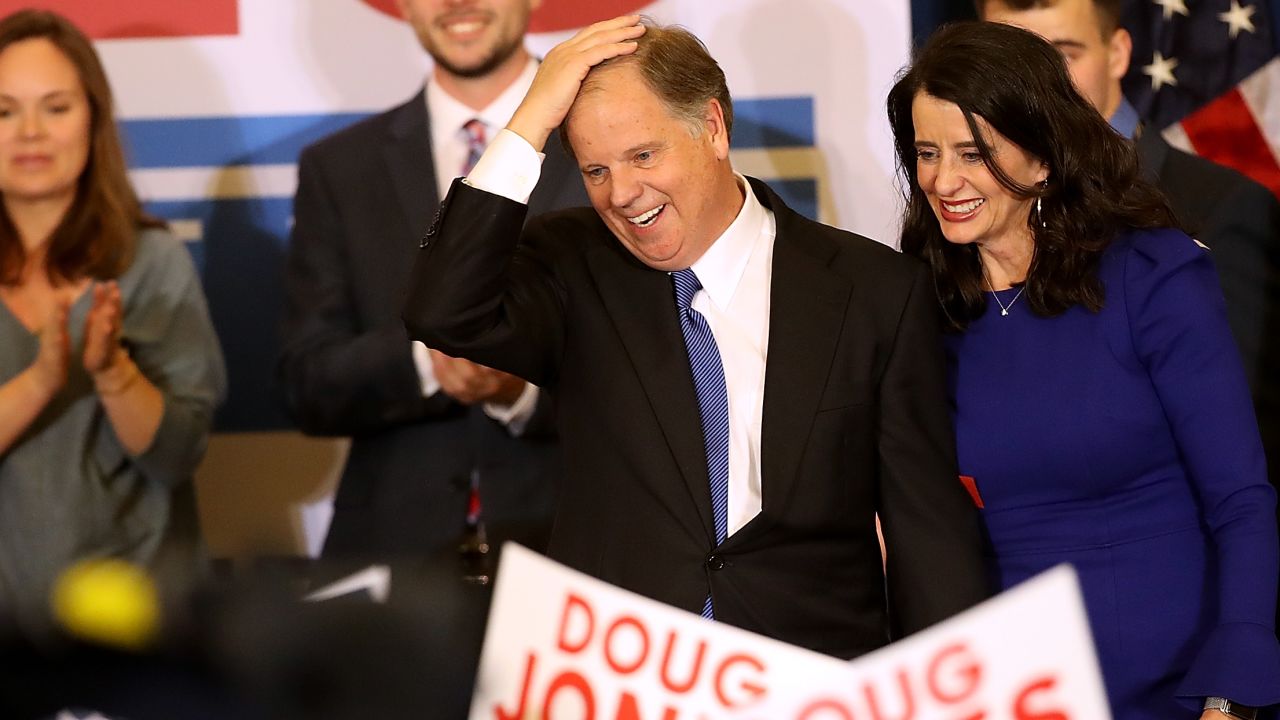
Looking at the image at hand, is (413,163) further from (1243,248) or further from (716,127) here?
(1243,248)

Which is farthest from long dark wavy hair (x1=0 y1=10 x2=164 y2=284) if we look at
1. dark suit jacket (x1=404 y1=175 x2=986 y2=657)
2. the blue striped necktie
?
the blue striped necktie

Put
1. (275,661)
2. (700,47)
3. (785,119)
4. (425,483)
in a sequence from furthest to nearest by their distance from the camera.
Answer: (785,119), (425,483), (700,47), (275,661)

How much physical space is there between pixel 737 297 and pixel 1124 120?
160cm

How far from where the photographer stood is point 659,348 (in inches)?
88.9

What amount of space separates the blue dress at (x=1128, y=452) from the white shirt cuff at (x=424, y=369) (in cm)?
131

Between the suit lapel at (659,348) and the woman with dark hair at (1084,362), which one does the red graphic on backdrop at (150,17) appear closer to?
the suit lapel at (659,348)

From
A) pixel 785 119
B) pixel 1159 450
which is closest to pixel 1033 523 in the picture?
pixel 1159 450

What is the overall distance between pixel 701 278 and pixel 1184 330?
68 cm

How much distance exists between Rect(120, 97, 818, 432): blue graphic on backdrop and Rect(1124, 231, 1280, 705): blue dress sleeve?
5.40 feet

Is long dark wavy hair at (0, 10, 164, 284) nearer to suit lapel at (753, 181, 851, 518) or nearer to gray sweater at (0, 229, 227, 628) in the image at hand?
gray sweater at (0, 229, 227, 628)

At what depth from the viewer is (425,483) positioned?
11.2 ft

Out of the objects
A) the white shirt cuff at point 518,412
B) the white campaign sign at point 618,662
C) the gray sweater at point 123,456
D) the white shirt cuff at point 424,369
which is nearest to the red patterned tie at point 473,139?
the white shirt cuff at point 424,369

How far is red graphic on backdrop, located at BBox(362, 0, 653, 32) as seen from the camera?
396 cm

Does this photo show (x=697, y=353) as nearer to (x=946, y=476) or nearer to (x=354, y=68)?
(x=946, y=476)
